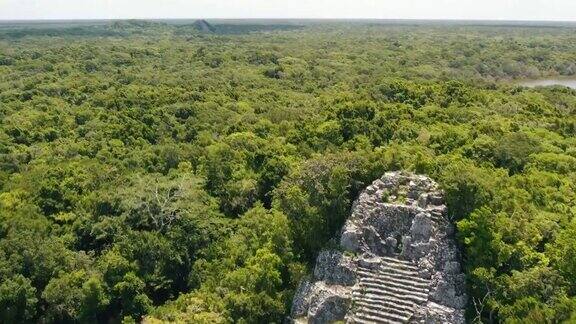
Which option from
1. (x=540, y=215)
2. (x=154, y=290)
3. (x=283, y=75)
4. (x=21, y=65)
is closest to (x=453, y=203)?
(x=540, y=215)

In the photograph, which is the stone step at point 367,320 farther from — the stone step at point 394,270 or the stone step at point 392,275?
the stone step at point 394,270

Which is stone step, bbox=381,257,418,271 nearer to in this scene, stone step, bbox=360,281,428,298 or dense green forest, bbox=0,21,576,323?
stone step, bbox=360,281,428,298

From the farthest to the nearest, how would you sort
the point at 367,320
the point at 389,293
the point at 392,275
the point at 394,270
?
the point at 394,270
the point at 392,275
the point at 389,293
the point at 367,320

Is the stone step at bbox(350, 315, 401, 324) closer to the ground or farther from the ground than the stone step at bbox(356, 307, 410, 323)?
closer to the ground

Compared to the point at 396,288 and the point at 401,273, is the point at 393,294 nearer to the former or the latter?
the point at 396,288

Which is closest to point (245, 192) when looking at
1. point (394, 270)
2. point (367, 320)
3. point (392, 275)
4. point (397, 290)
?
point (394, 270)

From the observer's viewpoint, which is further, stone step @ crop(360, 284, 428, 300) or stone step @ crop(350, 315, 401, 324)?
stone step @ crop(360, 284, 428, 300)

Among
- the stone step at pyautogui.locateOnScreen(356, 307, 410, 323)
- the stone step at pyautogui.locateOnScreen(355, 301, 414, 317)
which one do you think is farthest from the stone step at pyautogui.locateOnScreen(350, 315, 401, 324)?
the stone step at pyautogui.locateOnScreen(355, 301, 414, 317)
